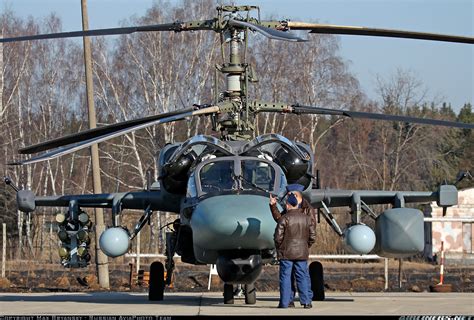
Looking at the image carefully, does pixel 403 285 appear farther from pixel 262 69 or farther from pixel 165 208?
pixel 262 69

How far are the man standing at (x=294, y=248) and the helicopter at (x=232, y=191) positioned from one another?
0.23 meters

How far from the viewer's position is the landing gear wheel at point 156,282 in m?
18.4

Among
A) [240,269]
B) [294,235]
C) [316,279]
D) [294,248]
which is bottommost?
[316,279]

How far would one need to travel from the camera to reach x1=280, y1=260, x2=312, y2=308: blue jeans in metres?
14.2

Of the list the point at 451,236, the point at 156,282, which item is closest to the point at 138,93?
the point at 451,236

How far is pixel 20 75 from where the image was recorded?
47781mm

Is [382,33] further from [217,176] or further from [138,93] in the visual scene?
[138,93]

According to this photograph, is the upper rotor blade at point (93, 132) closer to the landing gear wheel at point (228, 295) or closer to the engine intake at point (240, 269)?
the engine intake at point (240, 269)

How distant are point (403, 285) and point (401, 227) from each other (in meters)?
10.7

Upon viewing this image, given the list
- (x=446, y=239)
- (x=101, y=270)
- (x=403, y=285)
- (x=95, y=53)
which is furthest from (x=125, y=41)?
(x=403, y=285)

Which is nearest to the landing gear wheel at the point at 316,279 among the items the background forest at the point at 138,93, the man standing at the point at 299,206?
the man standing at the point at 299,206

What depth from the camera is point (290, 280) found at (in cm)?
1427

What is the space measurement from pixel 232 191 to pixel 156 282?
14.3ft

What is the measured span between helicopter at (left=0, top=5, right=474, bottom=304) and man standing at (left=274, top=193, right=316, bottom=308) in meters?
0.23
